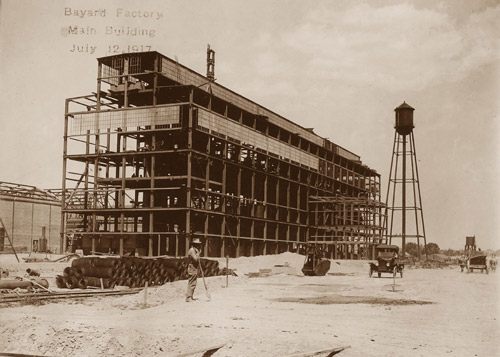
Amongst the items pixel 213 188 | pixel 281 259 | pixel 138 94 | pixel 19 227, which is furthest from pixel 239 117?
pixel 19 227

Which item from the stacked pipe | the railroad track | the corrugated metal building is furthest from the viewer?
the corrugated metal building

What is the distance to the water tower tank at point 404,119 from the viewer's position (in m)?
56.4

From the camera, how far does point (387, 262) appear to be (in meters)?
34.0

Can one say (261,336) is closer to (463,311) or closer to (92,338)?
(92,338)

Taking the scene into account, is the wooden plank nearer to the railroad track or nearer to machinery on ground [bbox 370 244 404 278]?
the railroad track

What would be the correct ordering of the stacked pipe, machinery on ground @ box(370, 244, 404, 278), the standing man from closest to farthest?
1. the standing man
2. the stacked pipe
3. machinery on ground @ box(370, 244, 404, 278)

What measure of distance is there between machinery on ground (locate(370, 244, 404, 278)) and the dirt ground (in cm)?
1333

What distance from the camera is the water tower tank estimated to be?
185ft

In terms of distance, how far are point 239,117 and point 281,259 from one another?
48.0ft

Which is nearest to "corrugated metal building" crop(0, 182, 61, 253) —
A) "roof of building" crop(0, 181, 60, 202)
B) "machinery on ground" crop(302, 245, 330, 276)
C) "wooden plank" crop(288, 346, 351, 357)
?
"roof of building" crop(0, 181, 60, 202)

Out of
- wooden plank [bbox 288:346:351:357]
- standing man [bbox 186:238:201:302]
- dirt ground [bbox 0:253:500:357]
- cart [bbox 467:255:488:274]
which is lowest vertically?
cart [bbox 467:255:488:274]

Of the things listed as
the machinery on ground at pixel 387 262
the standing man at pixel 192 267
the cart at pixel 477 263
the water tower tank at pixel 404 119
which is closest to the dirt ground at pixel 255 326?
the standing man at pixel 192 267

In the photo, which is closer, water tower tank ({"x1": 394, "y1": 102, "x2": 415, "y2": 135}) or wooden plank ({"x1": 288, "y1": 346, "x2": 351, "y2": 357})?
wooden plank ({"x1": 288, "y1": 346, "x2": 351, "y2": 357})

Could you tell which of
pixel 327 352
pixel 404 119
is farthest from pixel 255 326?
pixel 404 119
